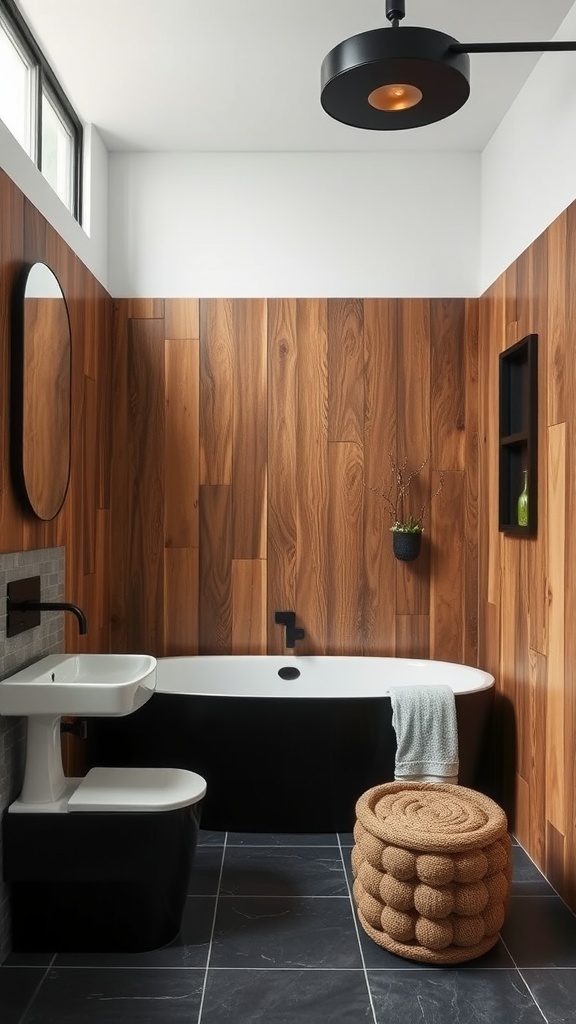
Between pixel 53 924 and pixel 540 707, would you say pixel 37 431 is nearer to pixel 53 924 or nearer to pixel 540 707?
pixel 53 924

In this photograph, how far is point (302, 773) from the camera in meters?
2.99

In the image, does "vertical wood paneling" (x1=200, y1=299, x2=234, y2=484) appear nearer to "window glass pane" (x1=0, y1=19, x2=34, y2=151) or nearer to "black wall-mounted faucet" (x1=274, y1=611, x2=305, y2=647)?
"black wall-mounted faucet" (x1=274, y1=611, x2=305, y2=647)

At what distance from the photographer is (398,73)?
6.70 ft

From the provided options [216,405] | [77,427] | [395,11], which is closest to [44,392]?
[77,427]

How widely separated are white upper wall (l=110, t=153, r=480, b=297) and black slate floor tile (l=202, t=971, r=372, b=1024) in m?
2.72

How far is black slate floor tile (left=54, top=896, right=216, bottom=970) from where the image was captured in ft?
7.30

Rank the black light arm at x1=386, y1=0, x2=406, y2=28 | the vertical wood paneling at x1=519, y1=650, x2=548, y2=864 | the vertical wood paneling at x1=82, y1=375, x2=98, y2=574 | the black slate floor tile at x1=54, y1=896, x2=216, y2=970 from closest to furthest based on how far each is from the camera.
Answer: the black light arm at x1=386, y1=0, x2=406, y2=28, the black slate floor tile at x1=54, y1=896, x2=216, y2=970, the vertical wood paneling at x1=519, y1=650, x2=548, y2=864, the vertical wood paneling at x1=82, y1=375, x2=98, y2=574

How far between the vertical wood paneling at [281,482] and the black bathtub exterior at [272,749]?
777 mm

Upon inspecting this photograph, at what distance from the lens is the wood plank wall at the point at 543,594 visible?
2541mm

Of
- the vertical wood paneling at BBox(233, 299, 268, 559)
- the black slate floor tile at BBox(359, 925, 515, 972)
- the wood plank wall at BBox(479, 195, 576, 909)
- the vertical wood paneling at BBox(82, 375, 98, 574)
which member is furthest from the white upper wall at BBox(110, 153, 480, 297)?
the black slate floor tile at BBox(359, 925, 515, 972)

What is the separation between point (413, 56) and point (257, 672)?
253cm

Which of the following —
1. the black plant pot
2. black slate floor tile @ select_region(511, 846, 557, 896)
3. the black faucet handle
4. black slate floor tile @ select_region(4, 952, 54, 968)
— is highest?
the black plant pot

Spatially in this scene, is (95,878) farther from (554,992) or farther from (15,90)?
(15,90)

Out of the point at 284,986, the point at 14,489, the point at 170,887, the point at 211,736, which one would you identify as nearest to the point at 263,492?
the point at 211,736
